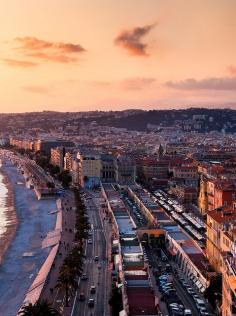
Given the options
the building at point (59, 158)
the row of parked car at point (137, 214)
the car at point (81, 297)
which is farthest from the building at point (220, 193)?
the building at point (59, 158)

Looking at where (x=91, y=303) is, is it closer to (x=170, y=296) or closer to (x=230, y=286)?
(x=170, y=296)

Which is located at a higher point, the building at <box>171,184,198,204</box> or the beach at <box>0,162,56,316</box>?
the building at <box>171,184,198,204</box>

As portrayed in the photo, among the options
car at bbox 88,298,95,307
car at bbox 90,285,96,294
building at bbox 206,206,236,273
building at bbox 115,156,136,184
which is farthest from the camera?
building at bbox 115,156,136,184

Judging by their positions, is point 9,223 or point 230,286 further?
point 9,223

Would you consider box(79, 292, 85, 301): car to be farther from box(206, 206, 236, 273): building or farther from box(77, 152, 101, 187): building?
box(77, 152, 101, 187): building

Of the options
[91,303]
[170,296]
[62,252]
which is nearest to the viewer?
[91,303]

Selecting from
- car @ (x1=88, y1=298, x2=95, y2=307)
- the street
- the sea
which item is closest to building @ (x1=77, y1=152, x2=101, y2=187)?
the sea

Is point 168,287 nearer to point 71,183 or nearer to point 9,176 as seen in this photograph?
point 71,183

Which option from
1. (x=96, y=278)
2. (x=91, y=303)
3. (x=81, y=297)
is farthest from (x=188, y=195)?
(x=91, y=303)

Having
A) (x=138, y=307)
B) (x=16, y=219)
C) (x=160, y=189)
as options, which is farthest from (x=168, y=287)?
(x=160, y=189)
